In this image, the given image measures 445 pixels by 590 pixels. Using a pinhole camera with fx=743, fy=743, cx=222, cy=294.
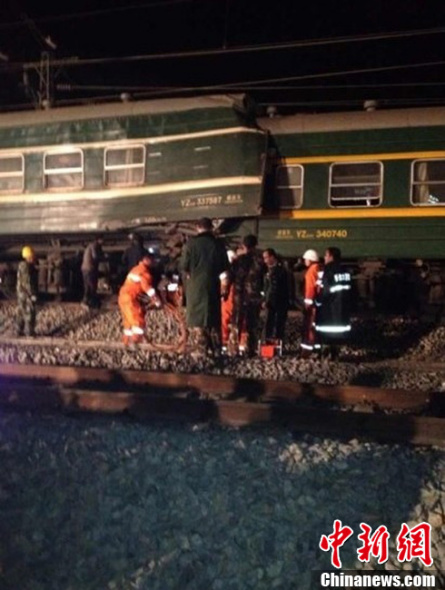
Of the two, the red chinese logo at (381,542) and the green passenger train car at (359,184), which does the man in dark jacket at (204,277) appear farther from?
the red chinese logo at (381,542)

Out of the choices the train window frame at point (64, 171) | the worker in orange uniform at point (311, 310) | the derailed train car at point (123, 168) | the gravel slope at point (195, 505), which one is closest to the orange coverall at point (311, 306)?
the worker in orange uniform at point (311, 310)

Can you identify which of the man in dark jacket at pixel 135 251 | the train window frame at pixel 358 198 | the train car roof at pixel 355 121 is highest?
the train car roof at pixel 355 121

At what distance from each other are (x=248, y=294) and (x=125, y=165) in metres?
4.12

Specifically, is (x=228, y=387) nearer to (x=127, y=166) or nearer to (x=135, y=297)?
(x=135, y=297)

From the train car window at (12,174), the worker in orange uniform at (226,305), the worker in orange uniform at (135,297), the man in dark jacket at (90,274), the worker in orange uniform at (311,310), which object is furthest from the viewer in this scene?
the train car window at (12,174)

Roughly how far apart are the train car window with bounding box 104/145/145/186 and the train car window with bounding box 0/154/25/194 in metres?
1.86

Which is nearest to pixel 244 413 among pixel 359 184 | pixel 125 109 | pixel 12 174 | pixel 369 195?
pixel 369 195

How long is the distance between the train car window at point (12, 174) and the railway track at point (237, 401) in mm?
6230

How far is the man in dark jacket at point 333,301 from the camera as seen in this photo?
31.8 ft

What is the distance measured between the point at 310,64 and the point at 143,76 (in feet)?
24.4

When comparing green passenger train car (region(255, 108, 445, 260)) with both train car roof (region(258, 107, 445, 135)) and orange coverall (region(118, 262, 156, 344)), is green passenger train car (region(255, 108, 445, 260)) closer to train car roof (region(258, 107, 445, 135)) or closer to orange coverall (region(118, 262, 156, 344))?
train car roof (region(258, 107, 445, 135))

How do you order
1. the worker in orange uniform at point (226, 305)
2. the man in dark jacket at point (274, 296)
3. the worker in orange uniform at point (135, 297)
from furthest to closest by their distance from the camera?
the worker in orange uniform at point (135, 297), the worker in orange uniform at point (226, 305), the man in dark jacket at point (274, 296)

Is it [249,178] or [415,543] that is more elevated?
[249,178]
